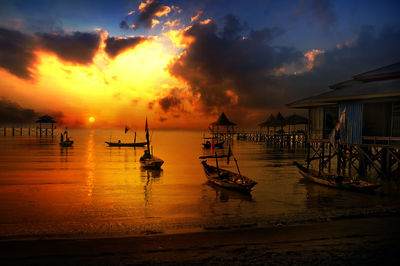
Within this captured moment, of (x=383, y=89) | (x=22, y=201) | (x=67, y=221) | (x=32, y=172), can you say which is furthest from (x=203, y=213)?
(x=32, y=172)

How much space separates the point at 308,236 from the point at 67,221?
418 inches

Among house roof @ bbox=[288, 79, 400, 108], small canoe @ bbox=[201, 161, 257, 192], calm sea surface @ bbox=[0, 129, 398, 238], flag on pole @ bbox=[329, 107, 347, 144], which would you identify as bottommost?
calm sea surface @ bbox=[0, 129, 398, 238]

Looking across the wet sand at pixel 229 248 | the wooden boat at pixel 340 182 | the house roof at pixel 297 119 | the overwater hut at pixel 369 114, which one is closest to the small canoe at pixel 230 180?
the wet sand at pixel 229 248

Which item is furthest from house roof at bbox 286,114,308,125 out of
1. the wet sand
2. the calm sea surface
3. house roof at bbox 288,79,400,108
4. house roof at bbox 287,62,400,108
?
the wet sand

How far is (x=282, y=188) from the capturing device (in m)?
19.1

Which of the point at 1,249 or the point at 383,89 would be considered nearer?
the point at 1,249

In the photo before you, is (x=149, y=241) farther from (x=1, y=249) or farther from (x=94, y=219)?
(x=1, y=249)

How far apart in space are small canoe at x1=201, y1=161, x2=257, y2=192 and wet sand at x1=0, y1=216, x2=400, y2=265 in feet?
19.0

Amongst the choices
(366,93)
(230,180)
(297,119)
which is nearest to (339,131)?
(366,93)

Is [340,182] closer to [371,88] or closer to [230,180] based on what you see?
[371,88]

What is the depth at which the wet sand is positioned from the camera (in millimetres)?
8258

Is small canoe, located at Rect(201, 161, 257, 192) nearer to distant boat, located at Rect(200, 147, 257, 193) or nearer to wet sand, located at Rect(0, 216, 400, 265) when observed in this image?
distant boat, located at Rect(200, 147, 257, 193)

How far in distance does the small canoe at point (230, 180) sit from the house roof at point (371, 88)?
895 centimetres

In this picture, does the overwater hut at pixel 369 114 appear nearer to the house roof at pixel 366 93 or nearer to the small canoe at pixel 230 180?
the house roof at pixel 366 93
